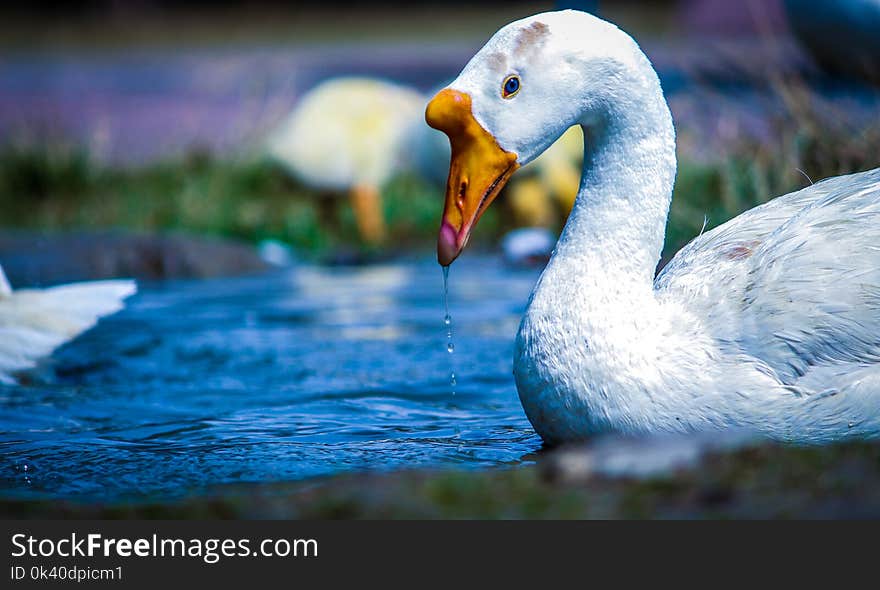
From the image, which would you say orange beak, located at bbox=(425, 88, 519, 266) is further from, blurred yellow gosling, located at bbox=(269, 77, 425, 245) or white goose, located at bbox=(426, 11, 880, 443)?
blurred yellow gosling, located at bbox=(269, 77, 425, 245)

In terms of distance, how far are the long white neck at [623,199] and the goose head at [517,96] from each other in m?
0.07

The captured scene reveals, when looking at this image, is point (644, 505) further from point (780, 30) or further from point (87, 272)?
point (780, 30)

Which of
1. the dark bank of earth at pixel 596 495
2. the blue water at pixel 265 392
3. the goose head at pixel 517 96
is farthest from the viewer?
the blue water at pixel 265 392

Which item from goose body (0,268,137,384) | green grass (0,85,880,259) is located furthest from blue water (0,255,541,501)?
green grass (0,85,880,259)

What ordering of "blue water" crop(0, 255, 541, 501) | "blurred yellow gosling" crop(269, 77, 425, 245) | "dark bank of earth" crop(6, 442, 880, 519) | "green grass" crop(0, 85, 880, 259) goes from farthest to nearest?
1. "blurred yellow gosling" crop(269, 77, 425, 245)
2. "green grass" crop(0, 85, 880, 259)
3. "blue water" crop(0, 255, 541, 501)
4. "dark bank of earth" crop(6, 442, 880, 519)

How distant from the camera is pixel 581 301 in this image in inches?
119

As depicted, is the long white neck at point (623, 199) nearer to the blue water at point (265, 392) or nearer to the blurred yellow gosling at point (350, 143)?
the blue water at point (265, 392)

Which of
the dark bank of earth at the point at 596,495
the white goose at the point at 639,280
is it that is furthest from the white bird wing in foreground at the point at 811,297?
the dark bank of earth at the point at 596,495

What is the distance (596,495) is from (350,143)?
23.1ft

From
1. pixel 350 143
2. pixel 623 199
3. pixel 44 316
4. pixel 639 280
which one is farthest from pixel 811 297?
pixel 350 143

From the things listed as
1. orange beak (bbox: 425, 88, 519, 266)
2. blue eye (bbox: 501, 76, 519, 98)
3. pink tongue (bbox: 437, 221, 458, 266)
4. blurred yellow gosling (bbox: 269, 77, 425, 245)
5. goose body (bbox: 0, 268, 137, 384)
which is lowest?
goose body (bbox: 0, 268, 137, 384)

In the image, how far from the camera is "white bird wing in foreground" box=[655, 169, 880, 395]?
9.23 feet

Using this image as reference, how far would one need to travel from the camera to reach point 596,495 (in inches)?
83.5

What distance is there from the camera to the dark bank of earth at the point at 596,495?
204cm
